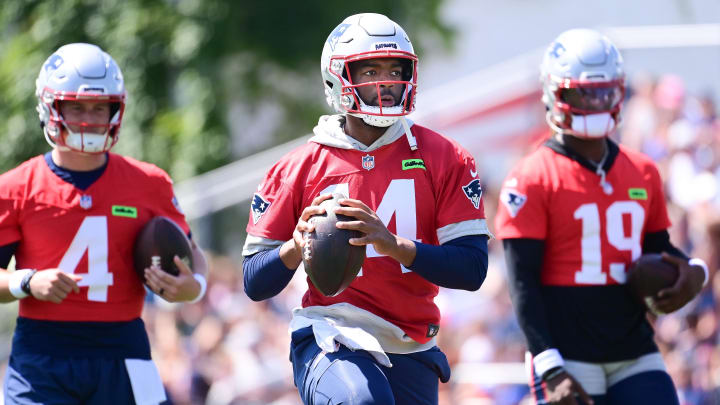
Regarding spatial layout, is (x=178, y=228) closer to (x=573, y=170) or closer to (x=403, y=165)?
(x=403, y=165)

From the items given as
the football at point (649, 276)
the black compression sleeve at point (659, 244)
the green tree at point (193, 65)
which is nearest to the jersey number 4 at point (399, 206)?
the football at point (649, 276)

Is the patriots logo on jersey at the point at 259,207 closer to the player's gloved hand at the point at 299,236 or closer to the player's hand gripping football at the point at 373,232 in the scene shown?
the player's gloved hand at the point at 299,236

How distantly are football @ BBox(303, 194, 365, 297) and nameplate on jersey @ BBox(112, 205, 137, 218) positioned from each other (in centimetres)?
151

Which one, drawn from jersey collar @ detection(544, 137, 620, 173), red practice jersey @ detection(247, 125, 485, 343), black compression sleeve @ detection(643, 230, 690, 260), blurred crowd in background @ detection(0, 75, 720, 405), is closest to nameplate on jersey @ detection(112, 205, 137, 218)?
red practice jersey @ detection(247, 125, 485, 343)

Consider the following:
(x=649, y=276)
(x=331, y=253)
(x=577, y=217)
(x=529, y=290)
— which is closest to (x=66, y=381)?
(x=331, y=253)

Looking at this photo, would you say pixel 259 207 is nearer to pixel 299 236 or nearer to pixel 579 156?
pixel 299 236

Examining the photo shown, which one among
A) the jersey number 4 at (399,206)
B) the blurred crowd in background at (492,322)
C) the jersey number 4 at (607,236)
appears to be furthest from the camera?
the blurred crowd in background at (492,322)

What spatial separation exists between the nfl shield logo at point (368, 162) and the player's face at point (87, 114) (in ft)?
4.98

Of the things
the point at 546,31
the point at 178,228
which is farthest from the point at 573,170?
the point at 546,31

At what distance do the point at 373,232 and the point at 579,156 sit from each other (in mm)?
1697

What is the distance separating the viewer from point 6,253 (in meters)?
5.45

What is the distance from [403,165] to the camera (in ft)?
15.5

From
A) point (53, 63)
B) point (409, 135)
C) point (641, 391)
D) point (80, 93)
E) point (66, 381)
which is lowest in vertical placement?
point (641, 391)

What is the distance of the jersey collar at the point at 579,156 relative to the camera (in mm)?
5539
